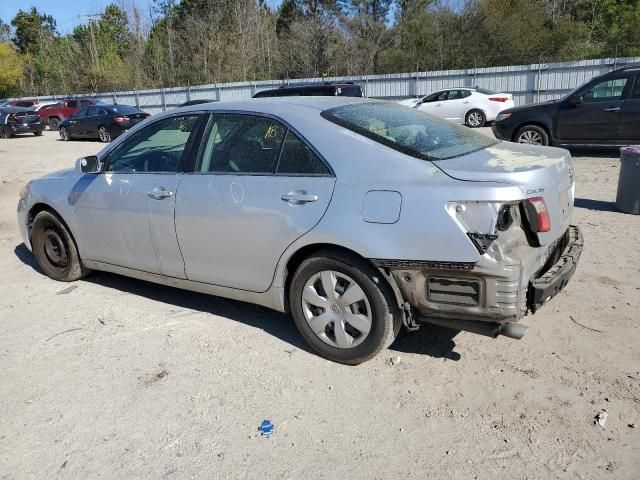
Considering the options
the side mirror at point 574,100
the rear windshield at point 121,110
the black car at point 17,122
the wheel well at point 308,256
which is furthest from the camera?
the black car at point 17,122

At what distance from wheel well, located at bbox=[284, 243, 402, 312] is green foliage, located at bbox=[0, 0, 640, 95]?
94.5 ft

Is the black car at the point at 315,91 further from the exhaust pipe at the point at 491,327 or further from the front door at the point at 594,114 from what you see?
the exhaust pipe at the point at 491,327

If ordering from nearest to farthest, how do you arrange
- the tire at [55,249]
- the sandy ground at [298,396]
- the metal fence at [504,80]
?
the sandy ground at [298,396]
the tire at [55,249]
the metal fence at [504,80]

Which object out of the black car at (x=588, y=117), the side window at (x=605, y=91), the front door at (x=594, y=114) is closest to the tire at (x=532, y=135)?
the black car at (x=588, y=117)

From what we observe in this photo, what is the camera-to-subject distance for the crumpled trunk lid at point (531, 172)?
308cm

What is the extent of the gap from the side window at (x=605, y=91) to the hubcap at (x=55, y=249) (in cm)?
981

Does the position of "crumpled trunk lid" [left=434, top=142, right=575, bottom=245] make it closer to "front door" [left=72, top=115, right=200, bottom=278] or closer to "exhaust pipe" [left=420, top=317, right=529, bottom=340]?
"exhaust pipe" [left=420, top=317, right=529, bottom=340]

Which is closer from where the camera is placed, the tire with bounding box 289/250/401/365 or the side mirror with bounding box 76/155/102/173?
the tire with bounding box 289/250/401/365

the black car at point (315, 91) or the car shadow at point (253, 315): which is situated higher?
the black car at point (315, 91)

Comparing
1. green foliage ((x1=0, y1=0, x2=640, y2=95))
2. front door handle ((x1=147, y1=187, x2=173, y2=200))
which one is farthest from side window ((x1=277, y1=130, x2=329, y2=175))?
green foliage ((x1=0, y1=0, x2=640, y2=95))

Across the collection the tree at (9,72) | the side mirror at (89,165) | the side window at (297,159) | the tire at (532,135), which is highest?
the tree at (9,72)

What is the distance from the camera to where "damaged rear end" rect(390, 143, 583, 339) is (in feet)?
9.83

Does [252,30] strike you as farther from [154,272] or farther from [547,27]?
[154,272]

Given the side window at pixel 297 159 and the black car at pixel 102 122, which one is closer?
the side window at pixel 297 159
